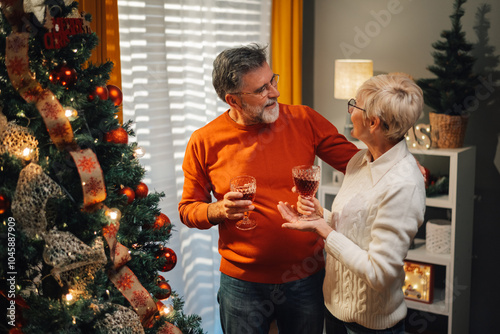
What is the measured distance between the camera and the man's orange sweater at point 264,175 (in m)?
2.01

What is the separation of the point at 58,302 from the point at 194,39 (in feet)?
6.37

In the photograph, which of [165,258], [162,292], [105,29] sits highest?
[105,29]

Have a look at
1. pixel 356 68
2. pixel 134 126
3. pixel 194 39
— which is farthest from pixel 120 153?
pixel 356 68

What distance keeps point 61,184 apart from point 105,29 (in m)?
0.98

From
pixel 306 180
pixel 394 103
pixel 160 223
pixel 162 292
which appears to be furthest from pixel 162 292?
pixel 394 103

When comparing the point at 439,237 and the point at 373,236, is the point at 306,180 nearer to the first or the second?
the point at 373,236

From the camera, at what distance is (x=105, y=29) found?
7.59 ft

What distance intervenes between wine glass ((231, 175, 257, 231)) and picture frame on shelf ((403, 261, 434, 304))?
1602mm

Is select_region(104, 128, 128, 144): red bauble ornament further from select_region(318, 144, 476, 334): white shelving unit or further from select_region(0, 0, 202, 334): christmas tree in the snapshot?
select_region(318, 144, 476, 334): white shelving unit

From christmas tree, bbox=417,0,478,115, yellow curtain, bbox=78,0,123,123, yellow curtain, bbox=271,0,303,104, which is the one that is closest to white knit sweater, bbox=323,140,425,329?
yellow curtain, bbox=78,0,123,123

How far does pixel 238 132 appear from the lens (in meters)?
2.09

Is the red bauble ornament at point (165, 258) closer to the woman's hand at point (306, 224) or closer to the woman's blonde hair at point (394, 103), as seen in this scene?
→ the woman's hand at point (306, 224)

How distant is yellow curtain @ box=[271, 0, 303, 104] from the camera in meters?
3.72

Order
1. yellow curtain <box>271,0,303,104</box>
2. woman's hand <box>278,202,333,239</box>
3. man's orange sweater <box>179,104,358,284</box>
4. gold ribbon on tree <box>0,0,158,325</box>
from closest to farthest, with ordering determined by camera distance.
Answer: gold ribbon on tree <box>0,0,158,325</box> → woman's hand <box>278,202,333,239</box> → man's orange sweater <box>179,104,358,284</box> → yellow curtain <box>271,0,303,104</box>
